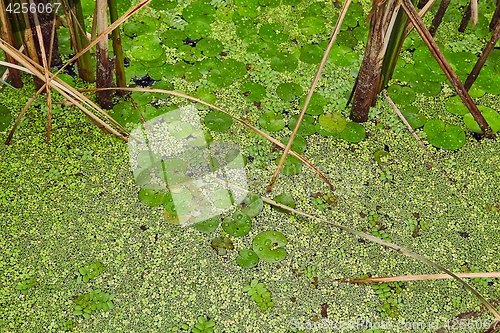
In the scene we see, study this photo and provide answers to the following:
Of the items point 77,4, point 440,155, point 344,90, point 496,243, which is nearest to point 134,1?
point 77,4

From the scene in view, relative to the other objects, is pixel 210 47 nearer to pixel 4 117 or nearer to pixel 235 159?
pixel 235 159

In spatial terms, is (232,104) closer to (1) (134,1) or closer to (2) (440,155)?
(1) (134,1)

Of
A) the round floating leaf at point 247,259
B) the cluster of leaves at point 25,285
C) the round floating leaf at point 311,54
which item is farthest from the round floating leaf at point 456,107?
the cluster of leaves at point 25,285

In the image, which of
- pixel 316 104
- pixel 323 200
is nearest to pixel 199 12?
pixel 316 104

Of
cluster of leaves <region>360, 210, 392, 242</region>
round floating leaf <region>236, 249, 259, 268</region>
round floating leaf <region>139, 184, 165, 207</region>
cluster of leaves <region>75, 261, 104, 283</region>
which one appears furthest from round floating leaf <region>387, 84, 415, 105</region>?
cluster of leaves <region>75, 261, 104, 283</region>

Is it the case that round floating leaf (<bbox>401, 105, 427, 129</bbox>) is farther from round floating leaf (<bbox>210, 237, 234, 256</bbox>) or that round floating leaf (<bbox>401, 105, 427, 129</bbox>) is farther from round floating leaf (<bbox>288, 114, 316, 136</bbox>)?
round floating leaf (<bbox>210, 237, 234, 256</bbox>)

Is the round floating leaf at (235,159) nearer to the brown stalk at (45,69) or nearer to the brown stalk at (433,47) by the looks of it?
the brown stalk at (45,69)
